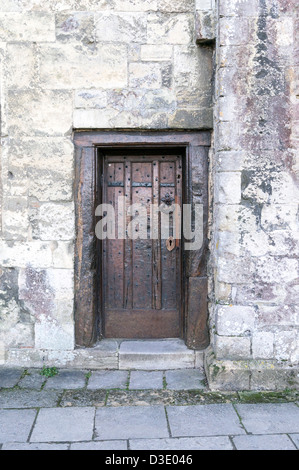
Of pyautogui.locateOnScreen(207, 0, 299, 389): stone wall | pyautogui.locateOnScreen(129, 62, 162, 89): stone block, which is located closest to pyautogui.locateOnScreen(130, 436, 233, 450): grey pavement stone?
pyautogui.locateOnScreen(207, 0, 299, 389): stone wall

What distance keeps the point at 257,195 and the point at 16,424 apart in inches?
86.0

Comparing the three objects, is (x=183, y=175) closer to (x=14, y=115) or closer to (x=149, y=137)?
(x=149, y=137)

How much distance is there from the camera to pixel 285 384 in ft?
9.29

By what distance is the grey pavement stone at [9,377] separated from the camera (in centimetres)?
294

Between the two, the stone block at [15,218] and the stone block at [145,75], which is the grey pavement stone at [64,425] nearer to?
the stone block at [15,218]

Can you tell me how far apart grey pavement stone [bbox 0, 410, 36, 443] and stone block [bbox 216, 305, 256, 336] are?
1.41m

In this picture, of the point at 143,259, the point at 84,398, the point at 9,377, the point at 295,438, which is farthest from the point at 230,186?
the point at 9,377

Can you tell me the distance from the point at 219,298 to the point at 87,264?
3.60 feet

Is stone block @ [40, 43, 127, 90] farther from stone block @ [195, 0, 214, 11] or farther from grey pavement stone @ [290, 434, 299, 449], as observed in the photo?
Result: grey pavement stone @ [290, 434, 299, 449]

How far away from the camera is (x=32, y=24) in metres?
3.11

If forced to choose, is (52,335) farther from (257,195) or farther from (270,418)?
(257,195)

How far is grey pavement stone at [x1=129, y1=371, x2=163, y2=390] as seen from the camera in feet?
9.50
